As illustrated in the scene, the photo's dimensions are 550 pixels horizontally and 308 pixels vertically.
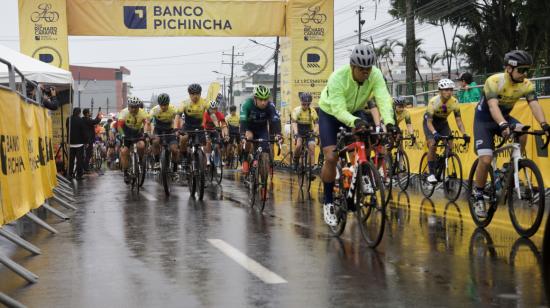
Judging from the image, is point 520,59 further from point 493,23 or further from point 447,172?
point 493,23

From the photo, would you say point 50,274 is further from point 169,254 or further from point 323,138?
point 323,138

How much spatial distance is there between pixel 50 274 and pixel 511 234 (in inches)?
196

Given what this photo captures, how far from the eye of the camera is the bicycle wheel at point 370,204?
730cm

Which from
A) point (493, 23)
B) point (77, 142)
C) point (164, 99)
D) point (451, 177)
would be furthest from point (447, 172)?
point (493, 23)

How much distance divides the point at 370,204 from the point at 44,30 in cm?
1854

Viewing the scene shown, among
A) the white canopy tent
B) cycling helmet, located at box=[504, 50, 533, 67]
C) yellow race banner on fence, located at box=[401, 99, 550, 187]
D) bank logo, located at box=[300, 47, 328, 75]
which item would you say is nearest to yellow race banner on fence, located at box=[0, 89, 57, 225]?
the white canopy tent

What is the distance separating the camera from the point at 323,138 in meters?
8.38

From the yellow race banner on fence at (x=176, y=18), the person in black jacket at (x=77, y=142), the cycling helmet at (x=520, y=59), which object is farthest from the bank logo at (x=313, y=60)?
the cycling helmet at (x=520, y=59)

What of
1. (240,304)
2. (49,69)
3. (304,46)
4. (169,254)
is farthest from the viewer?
(304,46)

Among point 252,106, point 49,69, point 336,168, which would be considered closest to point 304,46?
point 49,69

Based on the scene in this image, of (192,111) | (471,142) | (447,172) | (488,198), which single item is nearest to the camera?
(488,198)

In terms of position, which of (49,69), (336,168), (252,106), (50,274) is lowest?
(50,274)

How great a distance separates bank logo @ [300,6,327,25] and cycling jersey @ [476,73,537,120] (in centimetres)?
1701

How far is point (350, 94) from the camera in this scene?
813 centimetres
